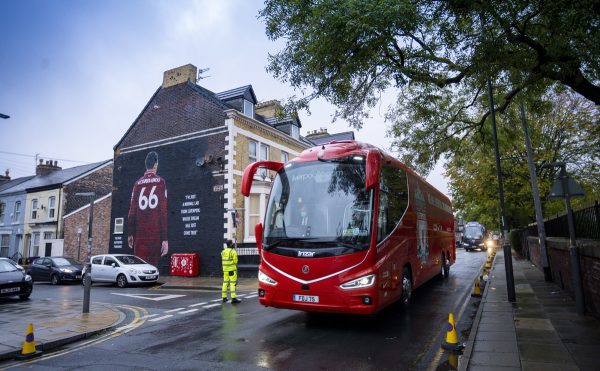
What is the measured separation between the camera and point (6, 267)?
14.2 meters

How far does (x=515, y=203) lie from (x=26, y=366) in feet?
92.3

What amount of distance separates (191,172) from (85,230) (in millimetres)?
12673

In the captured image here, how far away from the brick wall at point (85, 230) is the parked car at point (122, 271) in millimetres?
8587

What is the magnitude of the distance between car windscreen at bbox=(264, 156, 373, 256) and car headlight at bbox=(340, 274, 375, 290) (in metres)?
0.53

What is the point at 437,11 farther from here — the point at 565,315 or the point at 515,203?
the point at 515,203

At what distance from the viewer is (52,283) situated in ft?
66.8

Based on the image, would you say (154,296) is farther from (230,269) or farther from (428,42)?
(428,42)

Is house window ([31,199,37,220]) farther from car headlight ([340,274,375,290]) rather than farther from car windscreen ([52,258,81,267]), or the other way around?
car headlight ([340,274,375,290])

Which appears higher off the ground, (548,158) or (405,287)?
(548,158)

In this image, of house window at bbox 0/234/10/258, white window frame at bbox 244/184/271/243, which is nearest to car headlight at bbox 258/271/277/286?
white window frame at bbox 244/184/271/243

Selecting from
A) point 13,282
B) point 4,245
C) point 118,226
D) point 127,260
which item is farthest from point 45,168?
point 13,282

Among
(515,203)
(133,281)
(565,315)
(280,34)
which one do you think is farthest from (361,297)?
(515,203)

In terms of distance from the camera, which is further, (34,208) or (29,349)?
(34,208)

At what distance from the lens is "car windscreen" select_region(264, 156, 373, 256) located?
7145mm
